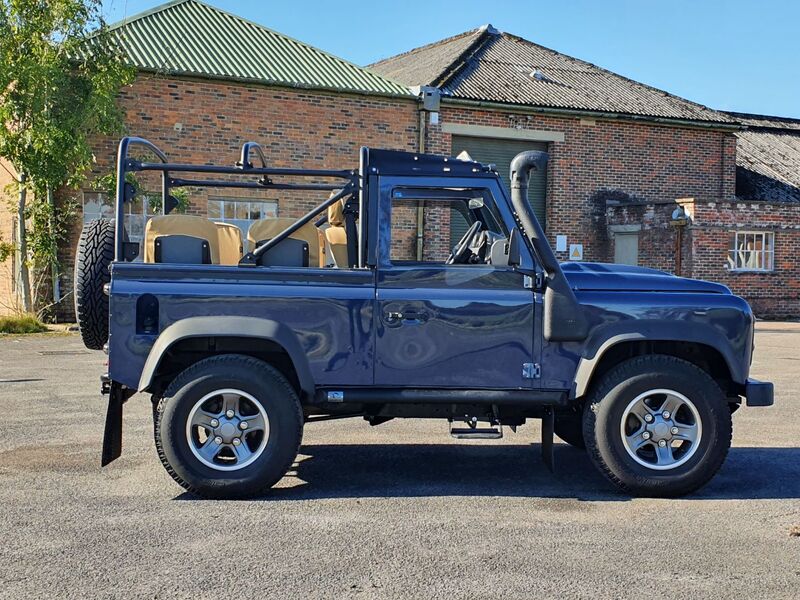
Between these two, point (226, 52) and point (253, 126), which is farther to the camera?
point (226, 52)

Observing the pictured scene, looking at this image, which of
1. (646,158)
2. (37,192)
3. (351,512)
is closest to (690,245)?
(646,158)

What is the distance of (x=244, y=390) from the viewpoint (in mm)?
5496

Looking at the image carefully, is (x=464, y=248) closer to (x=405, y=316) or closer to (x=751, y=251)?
(x=405, y=316)

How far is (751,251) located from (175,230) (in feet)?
71.2

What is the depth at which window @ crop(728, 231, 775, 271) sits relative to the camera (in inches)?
951

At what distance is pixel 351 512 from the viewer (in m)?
5.23

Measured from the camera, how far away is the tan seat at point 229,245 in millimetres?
5887

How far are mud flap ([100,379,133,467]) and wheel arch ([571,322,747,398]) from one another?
2.86 meters

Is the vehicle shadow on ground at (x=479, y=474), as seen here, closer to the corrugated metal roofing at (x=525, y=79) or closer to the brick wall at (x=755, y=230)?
the corrugated metal roofing at (x=525, y=79)

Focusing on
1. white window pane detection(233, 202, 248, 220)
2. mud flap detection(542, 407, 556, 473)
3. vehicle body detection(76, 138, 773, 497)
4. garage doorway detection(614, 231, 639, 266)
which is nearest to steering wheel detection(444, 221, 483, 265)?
vehicle body detection(76, 138, 773, 497)

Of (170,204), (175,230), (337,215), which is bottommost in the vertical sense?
(175,230)

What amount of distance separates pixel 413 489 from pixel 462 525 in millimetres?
889

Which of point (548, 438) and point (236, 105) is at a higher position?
point (236, 105)

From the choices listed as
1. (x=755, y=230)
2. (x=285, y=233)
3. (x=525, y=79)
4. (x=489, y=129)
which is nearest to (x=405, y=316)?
(x=285, y=233)
